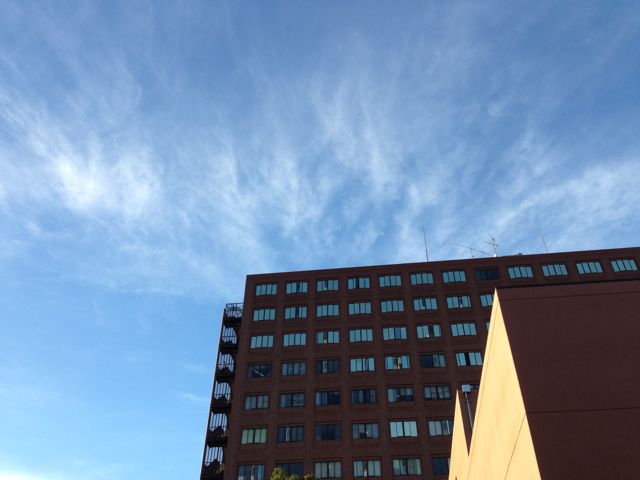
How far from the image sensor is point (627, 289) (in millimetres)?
11562

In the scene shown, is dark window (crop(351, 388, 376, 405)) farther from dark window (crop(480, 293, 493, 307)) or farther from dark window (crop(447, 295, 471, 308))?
dark window (crop(480, 293, 493, 307))

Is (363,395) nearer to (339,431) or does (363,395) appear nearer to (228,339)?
(339,431)

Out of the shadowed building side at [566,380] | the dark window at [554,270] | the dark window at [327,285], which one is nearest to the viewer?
the shadowed building side at [566,380]

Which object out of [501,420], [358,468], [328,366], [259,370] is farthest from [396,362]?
[501,420]

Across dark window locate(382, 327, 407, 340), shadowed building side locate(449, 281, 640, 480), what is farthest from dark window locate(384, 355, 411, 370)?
shadowed building side locate(449, 281, 640, 480)

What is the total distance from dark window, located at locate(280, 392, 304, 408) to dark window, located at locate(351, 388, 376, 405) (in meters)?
5.84

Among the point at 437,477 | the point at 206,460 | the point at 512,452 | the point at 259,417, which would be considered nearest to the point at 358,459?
the point at 437,477

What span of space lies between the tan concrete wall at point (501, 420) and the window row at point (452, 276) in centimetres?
5249

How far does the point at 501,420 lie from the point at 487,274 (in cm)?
A: 5678

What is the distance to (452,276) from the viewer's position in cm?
6712

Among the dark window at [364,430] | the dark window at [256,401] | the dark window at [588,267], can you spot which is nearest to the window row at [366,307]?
the dark window at [256,401]

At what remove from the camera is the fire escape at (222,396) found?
5788 cm

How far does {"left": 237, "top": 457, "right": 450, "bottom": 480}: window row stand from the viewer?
53656 mm

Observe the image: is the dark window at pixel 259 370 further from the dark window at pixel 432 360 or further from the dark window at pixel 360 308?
the dark window at pixel 432 360
